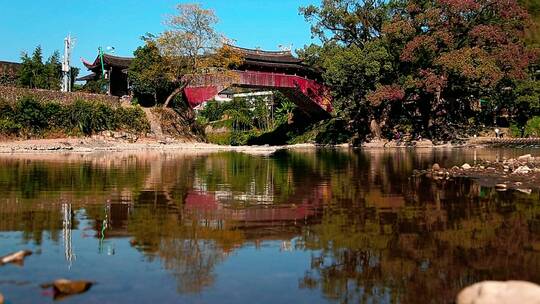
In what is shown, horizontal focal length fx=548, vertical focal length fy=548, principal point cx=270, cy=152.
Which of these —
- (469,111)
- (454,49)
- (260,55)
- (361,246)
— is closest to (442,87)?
(454,49)

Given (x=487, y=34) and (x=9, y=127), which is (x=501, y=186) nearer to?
(x=487, y=34)

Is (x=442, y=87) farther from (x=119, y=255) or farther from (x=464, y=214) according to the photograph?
(x=119, y=255)

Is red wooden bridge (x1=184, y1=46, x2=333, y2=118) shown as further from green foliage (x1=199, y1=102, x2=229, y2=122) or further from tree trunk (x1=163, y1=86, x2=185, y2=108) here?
green foliage (x1=199, y1=102, x2=229, y2=122)

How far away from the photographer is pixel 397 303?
20.3ft

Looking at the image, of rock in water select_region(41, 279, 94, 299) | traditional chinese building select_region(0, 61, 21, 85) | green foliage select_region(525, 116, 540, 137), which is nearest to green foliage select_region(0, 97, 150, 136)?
traditional chinese building select_region(0, 61, 21, 85)

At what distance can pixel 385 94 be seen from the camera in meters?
48.6

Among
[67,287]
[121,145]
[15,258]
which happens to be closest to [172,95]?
[121,145]

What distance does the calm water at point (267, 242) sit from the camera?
262 inches

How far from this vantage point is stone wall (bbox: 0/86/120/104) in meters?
43.2

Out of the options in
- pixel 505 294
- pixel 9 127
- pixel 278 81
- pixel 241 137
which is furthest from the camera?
pixel 241 137

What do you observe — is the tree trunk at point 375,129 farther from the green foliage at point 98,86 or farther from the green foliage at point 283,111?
the green foliage at point 98,86

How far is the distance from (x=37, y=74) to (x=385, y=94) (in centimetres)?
3538

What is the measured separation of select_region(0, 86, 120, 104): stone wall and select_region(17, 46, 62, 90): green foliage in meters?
9.68

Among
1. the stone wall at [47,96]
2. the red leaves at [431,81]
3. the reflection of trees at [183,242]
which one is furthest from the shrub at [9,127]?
the reflection of trees at [183,242]
